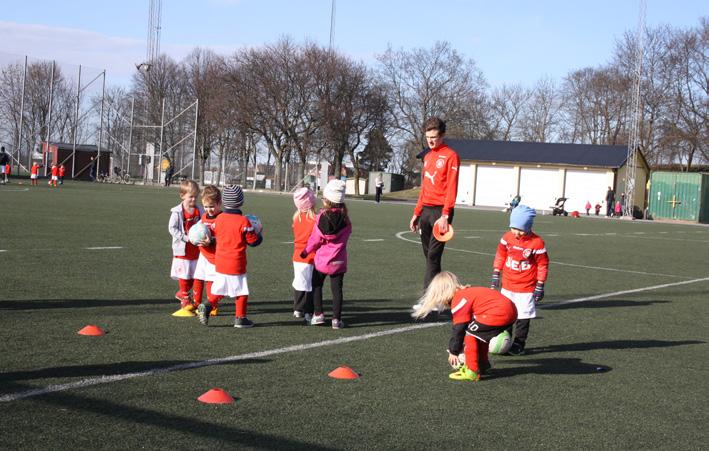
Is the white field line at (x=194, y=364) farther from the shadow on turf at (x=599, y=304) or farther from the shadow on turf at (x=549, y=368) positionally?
the shadow on turf at (x=599, y=304)

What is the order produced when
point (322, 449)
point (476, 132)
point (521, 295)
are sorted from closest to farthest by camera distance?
1. point (322, 449)
2. point (521, 295)
3. point (476, 132)

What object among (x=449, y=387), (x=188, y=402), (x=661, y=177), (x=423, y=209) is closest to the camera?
(x=188, y=402)

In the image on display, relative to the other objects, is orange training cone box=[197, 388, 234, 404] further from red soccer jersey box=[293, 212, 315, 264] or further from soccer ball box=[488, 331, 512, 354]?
red soccer jersey box=[293, 212, 315, 264]

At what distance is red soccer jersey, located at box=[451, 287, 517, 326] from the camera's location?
6.30 m

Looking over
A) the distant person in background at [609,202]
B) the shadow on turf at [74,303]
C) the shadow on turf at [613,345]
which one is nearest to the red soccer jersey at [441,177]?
the shadow on turf at [613,345]

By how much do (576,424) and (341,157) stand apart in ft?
232

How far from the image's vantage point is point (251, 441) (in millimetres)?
4445

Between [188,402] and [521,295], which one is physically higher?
[521,295]

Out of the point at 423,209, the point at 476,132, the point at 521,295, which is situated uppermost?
the point at 476,132

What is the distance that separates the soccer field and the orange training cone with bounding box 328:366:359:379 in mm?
71

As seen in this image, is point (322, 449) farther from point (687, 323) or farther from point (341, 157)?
point (341, 157)

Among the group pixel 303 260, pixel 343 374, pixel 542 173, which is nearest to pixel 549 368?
pixel 343 374

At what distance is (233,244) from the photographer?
789 cm

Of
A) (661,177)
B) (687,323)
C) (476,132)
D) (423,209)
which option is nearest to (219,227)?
(423,209)
